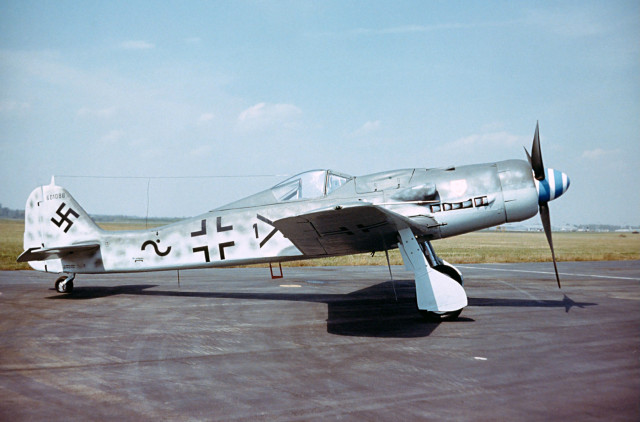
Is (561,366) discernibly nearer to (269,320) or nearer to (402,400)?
(402,400)

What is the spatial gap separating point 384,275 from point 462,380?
11603 millimetres

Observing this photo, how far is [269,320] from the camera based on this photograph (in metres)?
8.71

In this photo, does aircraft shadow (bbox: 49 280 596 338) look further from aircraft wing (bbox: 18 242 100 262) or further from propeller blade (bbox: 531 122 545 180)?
propeller blade (bbox: 531 122 545 180)

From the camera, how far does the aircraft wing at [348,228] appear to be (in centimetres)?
719

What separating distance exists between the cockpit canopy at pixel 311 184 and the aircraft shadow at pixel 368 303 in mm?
2421

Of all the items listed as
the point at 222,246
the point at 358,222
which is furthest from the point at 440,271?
the point at 222,246

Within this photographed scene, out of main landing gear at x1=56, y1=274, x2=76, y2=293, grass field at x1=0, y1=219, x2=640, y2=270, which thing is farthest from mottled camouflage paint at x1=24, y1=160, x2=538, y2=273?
grass field at x1=0, y1=219, x2=640, y2=270

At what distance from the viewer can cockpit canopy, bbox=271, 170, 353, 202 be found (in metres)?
9.63

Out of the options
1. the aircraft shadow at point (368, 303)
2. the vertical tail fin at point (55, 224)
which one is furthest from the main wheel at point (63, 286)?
the vertical tail fin at point (55, 224)

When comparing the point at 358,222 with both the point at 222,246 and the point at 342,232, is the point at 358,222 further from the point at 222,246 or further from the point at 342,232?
the point at 222,246

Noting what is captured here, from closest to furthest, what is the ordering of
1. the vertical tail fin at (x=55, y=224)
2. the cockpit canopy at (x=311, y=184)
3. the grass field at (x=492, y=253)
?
the cockpit canopy at (x=311, y=184) → the vertical tail fin at (x=55, y=224) → the grass field at (x=492, y=253)

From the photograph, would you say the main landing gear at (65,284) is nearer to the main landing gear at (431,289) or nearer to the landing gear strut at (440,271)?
the main landing gear at (431,289)

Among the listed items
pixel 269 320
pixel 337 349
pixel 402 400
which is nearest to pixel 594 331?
pixel 337 349

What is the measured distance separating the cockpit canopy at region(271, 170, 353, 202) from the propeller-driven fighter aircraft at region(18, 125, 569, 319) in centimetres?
2
